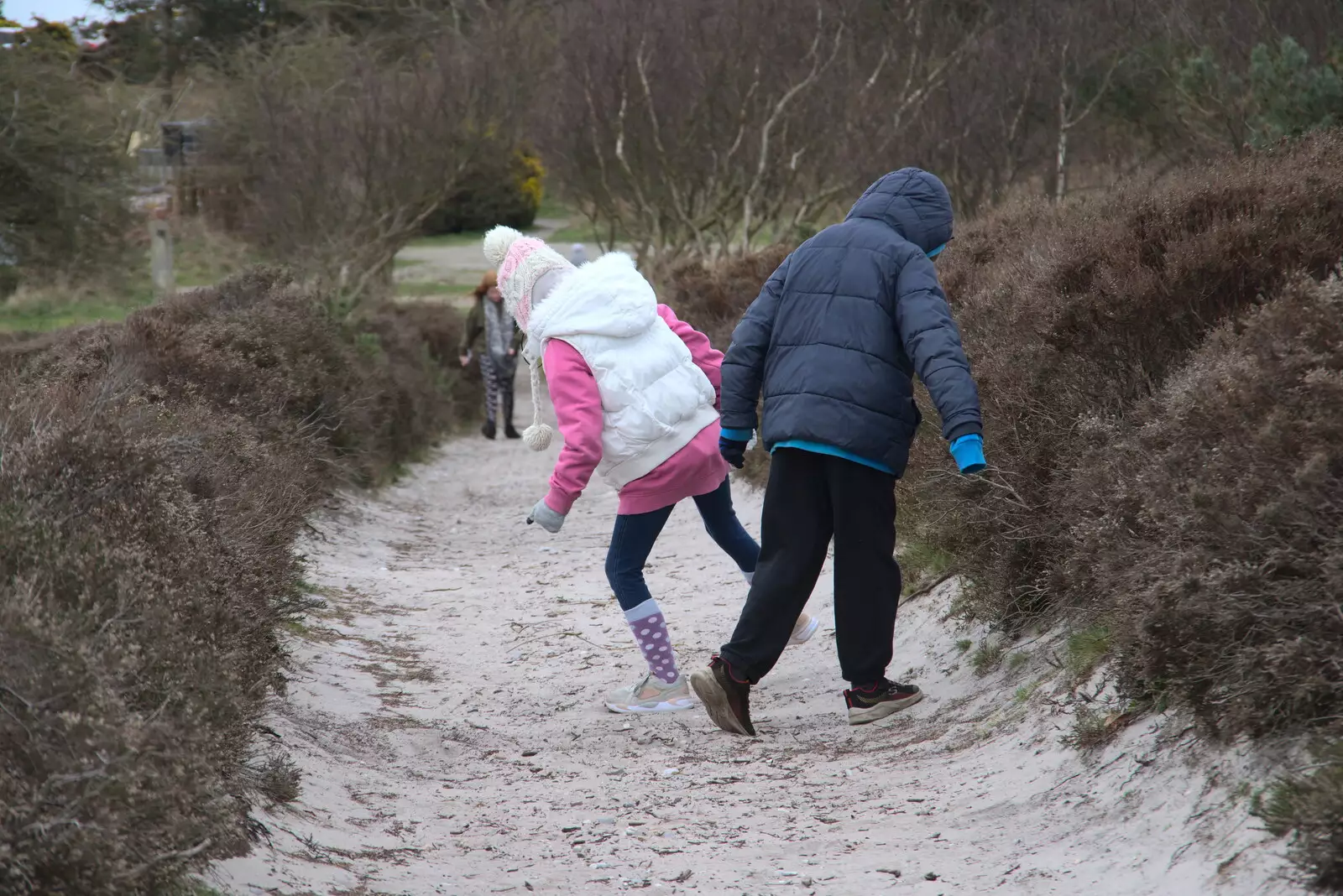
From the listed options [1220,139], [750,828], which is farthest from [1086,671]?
[1220,139]

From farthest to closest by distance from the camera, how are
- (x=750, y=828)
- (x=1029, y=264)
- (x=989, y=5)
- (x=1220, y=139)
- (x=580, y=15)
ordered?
1. (x=580, y=15)
2. (x=989, y=5)
3. (x=1220, y=139)
4. (x=1029, y=264)
5. (x=750, y=828)

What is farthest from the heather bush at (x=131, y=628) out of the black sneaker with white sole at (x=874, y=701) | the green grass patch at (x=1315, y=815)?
the green grass patch at (x=1315, y=815)

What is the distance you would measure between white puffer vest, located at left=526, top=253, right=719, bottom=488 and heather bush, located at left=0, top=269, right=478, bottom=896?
129cm

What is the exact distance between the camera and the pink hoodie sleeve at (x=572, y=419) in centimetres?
503

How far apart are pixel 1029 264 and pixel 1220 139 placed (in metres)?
8.48

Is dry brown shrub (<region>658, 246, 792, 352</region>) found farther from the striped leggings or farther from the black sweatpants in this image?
the black sweatpants

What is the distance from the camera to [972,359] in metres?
5.83

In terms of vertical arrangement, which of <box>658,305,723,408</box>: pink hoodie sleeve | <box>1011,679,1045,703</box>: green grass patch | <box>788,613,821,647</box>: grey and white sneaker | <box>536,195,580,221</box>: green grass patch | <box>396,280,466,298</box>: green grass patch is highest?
<box>658,305,723,408</box>: pink hoodie sleeve

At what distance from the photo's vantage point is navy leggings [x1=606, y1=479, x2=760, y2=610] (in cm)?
532

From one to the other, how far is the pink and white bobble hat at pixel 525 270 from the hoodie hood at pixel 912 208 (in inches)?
45.5

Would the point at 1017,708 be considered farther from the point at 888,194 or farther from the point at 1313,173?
the point at 1313,173

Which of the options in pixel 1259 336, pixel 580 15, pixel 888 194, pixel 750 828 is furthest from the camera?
pixel 580 15

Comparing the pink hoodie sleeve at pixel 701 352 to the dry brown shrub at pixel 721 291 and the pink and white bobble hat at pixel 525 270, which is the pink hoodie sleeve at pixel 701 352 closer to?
the pink and white bobble hat at pixel 525 270

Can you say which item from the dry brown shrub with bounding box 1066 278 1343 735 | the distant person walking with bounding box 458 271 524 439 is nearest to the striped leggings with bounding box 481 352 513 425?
the distant person walking with bounding box 458 271 524 439
